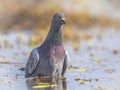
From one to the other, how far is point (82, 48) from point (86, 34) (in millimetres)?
2987

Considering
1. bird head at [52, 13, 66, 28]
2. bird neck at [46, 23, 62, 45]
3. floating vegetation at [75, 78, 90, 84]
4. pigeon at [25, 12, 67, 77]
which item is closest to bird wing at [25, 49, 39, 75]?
pigeon at [25, 12, 67, 77]

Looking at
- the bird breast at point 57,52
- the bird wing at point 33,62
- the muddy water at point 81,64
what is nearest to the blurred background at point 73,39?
the muddy water at point 81,64

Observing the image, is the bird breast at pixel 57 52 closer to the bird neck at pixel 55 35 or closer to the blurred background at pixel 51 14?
the bird neck at pixel 55 35

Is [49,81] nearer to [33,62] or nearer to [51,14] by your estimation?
[33,62]

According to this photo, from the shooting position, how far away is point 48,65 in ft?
43.4

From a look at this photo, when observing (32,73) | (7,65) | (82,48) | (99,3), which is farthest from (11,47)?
(99,3)

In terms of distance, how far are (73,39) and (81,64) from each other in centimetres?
496

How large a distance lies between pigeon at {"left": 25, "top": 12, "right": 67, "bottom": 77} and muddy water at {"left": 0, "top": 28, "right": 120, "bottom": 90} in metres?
0.21

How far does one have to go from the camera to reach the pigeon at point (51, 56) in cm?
1324

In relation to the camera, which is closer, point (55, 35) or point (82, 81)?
point (82, 81)

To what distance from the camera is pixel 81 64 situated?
15008 mm

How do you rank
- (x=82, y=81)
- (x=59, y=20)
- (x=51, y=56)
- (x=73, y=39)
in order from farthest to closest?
(x=73, y=39) → (x=59, y=20) → (x=51, y=56) → (x=82, y=81)

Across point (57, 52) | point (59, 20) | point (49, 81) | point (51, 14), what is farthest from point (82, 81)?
point (51, 14)

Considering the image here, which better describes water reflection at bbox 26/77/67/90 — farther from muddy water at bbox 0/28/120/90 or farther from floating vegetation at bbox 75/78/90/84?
floating vegetation at bbox 75/78/90/84
